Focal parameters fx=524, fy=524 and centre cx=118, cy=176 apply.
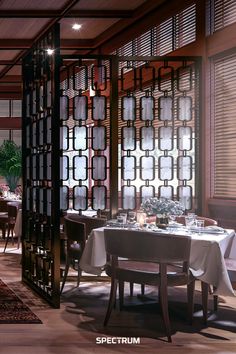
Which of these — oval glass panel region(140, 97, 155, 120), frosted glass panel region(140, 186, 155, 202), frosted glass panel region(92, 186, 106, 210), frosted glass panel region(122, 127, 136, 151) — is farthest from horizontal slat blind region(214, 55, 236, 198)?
frosted glass panel region(92, 186, 106, 210)

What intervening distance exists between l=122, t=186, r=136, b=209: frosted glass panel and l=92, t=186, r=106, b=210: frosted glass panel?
26cm

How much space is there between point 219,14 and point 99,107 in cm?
185

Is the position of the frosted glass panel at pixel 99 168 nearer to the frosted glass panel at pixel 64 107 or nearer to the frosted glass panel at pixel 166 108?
the frosted glass panel at pixel 64 107

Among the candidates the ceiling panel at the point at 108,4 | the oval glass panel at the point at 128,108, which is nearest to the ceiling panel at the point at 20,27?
the ceiling panel at the point at 108,4

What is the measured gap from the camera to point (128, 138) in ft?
22.2

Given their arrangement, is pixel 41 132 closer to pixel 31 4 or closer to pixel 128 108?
pixel 128 108

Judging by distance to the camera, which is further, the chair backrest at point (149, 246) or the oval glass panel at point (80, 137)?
the oval glass panel at point (80, 137)

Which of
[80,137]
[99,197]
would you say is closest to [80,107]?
[80,137]

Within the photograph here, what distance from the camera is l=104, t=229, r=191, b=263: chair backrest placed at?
3955 millimetres

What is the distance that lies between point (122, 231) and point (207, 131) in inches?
102

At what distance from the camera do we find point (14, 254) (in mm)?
8250

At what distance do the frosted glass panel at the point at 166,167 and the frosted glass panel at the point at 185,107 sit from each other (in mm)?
549

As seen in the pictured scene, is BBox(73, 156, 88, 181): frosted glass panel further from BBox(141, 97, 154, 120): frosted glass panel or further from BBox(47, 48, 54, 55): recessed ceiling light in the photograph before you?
BBox(47, 48, 54, 55): recessed ceiling light

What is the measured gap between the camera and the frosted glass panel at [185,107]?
6473 mm
